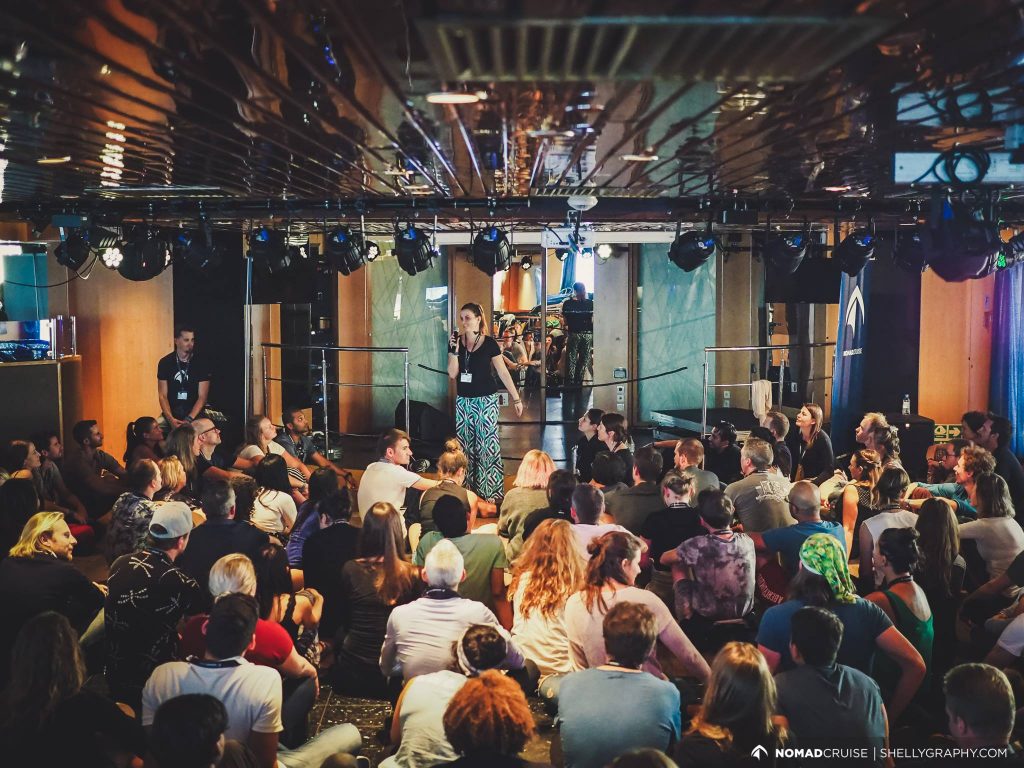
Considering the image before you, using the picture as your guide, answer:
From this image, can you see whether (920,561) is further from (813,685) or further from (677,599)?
(813,685)

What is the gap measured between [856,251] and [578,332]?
7467 millimetres

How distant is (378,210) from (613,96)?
4.79 meters

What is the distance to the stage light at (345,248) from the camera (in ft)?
28.4

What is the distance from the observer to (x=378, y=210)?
8.35 meters

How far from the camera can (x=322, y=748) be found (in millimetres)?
3701

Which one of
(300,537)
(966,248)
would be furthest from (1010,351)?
(300,537)

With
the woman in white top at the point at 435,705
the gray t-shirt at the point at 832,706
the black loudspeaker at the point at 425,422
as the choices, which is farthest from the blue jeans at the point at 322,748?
the black loudspeaker at the point at 425,422

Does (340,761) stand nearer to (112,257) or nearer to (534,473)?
(534,473)

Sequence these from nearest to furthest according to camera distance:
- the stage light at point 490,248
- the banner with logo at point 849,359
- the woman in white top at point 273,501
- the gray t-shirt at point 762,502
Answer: the gray t-shirt at point 762,502 → the woman in white top at point 273,501 → the stage light at point 490,248 → the banner with logo at point 849,359

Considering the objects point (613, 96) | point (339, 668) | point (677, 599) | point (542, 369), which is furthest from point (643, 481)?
point (542, 369)

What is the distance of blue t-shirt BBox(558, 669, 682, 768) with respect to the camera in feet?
9.89

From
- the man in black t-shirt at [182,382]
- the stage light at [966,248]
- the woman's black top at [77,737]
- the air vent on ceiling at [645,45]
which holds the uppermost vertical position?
the air vent on ceiling at [645,45]

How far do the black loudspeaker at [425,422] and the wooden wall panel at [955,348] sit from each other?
5.69m

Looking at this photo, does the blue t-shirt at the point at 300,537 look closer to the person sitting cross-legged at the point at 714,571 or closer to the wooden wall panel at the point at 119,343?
the person sitting cross-legged at the point at 714,571
